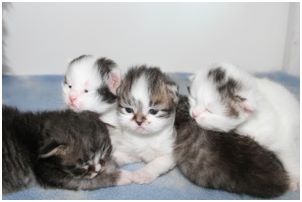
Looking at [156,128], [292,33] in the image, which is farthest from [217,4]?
[156,128]

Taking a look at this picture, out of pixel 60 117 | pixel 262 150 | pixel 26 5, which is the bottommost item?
pixel 262 150

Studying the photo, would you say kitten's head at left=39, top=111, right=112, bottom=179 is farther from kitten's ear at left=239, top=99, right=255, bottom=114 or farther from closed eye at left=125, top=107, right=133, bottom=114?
kitten's ear at left=239, top=99, right=255, bottom=114

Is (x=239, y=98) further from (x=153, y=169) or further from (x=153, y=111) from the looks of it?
(x=153, y=169)

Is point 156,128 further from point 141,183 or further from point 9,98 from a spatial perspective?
point 9,98

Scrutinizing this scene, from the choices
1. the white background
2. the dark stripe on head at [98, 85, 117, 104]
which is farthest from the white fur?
the white background

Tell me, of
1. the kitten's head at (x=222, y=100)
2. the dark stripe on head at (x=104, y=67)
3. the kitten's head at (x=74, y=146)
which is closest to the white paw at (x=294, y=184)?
the kitten's head at (x=222, y=100)

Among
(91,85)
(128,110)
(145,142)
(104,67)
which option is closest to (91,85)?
(91,85)

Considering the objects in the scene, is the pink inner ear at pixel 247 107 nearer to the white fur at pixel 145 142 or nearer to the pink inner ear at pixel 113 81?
the white fur at pixel 145 142
